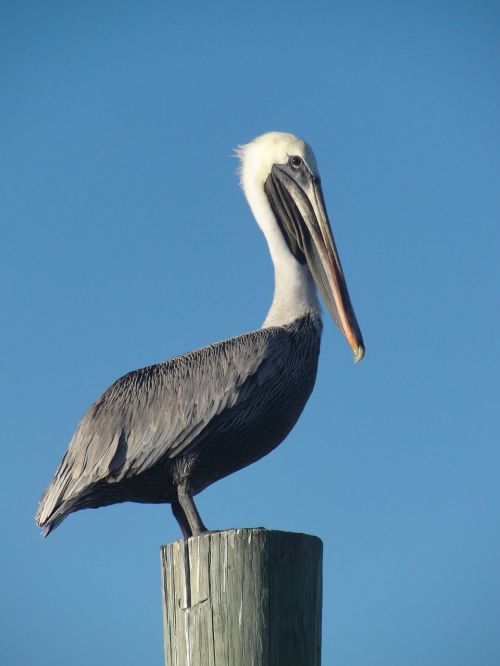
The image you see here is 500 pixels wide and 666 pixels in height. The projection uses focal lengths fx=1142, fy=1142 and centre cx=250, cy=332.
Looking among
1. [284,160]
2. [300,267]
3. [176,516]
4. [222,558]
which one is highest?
[284,160]

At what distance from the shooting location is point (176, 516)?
6.21 m

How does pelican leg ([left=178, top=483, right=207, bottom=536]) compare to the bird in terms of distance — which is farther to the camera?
the bird

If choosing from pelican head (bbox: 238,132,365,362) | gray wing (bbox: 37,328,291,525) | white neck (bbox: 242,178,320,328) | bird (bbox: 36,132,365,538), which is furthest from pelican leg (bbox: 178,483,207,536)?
pelican head (bbox: 238,132,365,362)

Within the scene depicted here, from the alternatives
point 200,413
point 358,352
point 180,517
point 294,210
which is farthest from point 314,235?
point 180,517

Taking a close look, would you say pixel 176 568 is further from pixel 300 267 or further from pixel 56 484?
pixel 300 267

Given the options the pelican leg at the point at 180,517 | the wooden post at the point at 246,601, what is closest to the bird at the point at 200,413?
the pelican leg at the point at 180,517

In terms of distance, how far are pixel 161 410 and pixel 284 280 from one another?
1.16 metres

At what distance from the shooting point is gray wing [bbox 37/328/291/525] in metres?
6.03

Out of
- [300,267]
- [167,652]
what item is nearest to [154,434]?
[300,267]

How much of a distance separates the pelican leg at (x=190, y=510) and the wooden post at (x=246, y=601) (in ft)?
4.25

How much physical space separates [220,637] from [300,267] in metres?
3.14

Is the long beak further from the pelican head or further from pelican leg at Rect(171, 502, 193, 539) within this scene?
pelican leg at Rect(171, 502, 193, 539)

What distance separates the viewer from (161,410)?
245 inches

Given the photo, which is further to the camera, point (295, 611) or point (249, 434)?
point (249, 434)
